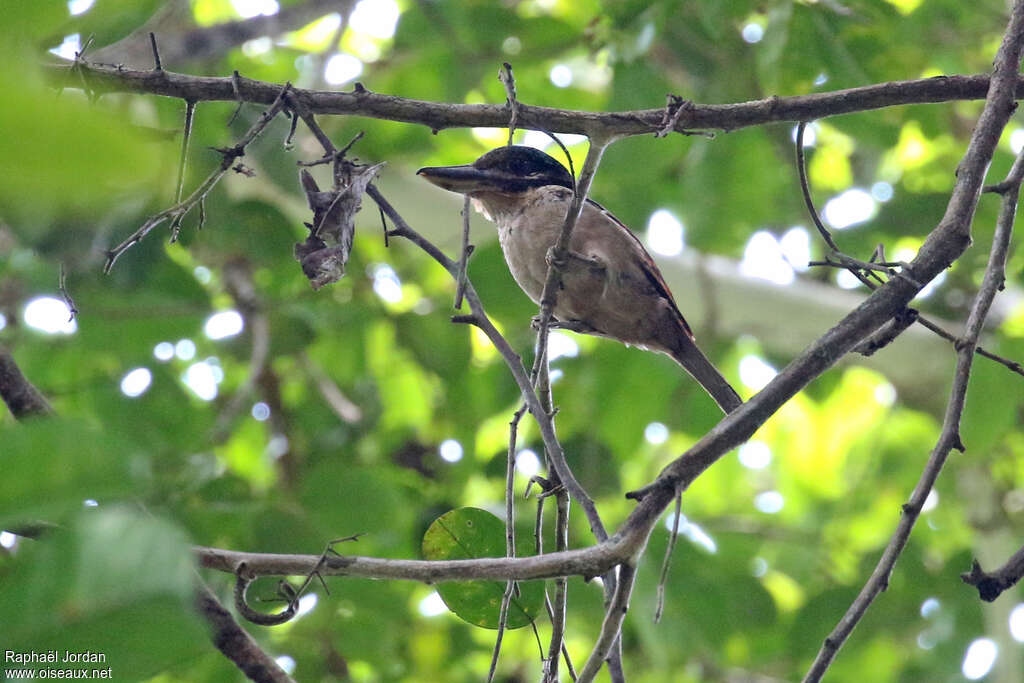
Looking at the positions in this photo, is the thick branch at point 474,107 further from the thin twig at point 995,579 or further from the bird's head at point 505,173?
the bird's head at point 505,173

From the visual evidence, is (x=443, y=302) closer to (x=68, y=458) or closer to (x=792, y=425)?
(x=792, y=425)

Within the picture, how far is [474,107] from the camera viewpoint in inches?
93.4

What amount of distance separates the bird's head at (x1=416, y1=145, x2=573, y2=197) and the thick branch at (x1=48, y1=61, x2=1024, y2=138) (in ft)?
4.31

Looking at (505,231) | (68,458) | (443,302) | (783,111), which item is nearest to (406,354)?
(443,302)

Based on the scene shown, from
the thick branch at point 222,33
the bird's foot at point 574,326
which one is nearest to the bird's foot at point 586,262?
the bird's foot at point 574,326

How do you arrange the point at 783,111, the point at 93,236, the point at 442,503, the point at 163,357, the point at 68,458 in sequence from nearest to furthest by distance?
the point at 68,458
the point at 783,111
the point at 93,236
the point at 442,503
the point at 163,357

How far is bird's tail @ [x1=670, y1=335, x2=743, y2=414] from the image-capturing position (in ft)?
13.0

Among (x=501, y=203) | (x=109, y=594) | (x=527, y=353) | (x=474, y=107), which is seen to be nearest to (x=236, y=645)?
(x=109, y=594)

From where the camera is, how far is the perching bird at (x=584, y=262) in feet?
12.5

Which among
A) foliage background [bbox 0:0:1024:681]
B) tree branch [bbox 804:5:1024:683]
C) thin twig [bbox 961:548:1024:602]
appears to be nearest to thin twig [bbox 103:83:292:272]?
foliage background [bbox 0:0:1024:681]

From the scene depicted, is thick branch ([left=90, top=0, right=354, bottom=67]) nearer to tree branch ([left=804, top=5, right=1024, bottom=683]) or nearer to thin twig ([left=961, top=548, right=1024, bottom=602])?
tree branch ([left=804, top=5, right=1024, bottom=683])

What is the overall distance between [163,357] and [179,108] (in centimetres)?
207

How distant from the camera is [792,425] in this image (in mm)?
8352

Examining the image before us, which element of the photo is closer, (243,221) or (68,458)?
(68,458)
